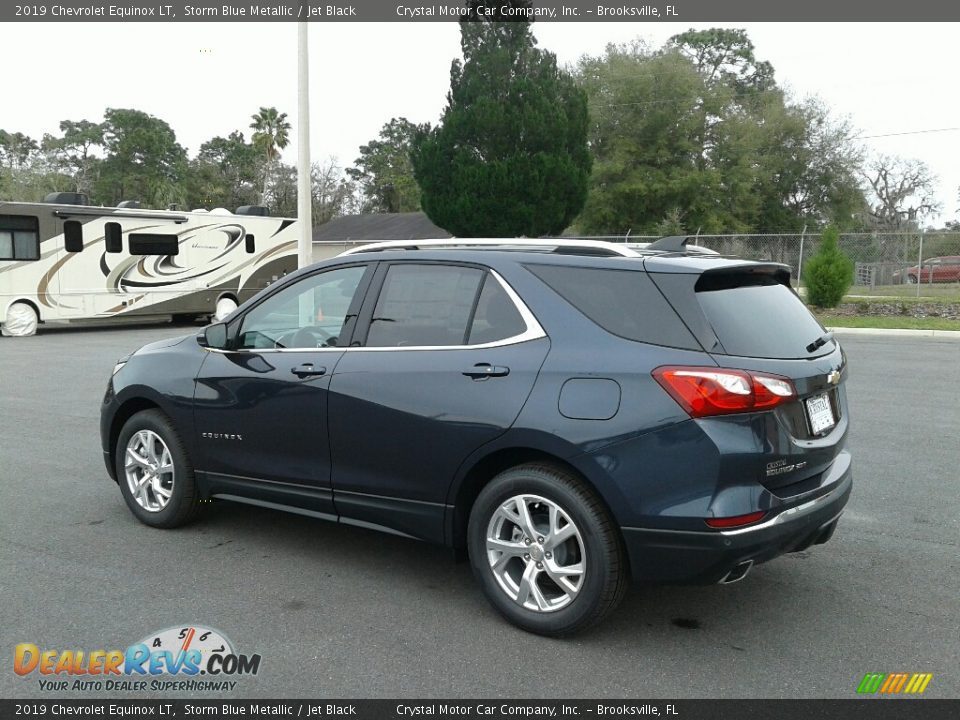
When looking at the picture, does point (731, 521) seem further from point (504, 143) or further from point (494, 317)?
point (504, 143)

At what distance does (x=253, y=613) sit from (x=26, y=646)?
94 centimetres

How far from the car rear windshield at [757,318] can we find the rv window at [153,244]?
21.1 m

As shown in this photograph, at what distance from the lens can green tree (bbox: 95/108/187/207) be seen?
76500 millimetres

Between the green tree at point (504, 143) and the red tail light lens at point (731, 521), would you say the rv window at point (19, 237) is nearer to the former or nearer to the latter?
the green tree at point (504, 143)

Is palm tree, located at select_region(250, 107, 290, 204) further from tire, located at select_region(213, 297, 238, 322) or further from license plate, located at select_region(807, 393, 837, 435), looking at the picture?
license plate, located at select_region(807, 393, 837, 435)

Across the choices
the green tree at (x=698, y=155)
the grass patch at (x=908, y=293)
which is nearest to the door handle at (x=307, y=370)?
the grass patch at (x=908, y=293)

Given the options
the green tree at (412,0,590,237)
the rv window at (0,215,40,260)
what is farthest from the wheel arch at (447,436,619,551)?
the green tree at (412,0,590,237)

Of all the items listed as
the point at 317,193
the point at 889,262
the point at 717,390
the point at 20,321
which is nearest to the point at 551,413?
the point at 717,390

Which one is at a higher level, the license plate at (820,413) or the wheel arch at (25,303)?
the license plate at (820,413)

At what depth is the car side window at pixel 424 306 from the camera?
14.2 feet

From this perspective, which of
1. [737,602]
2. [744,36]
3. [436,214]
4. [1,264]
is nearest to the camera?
[737,602]

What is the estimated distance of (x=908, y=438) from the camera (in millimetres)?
8055
